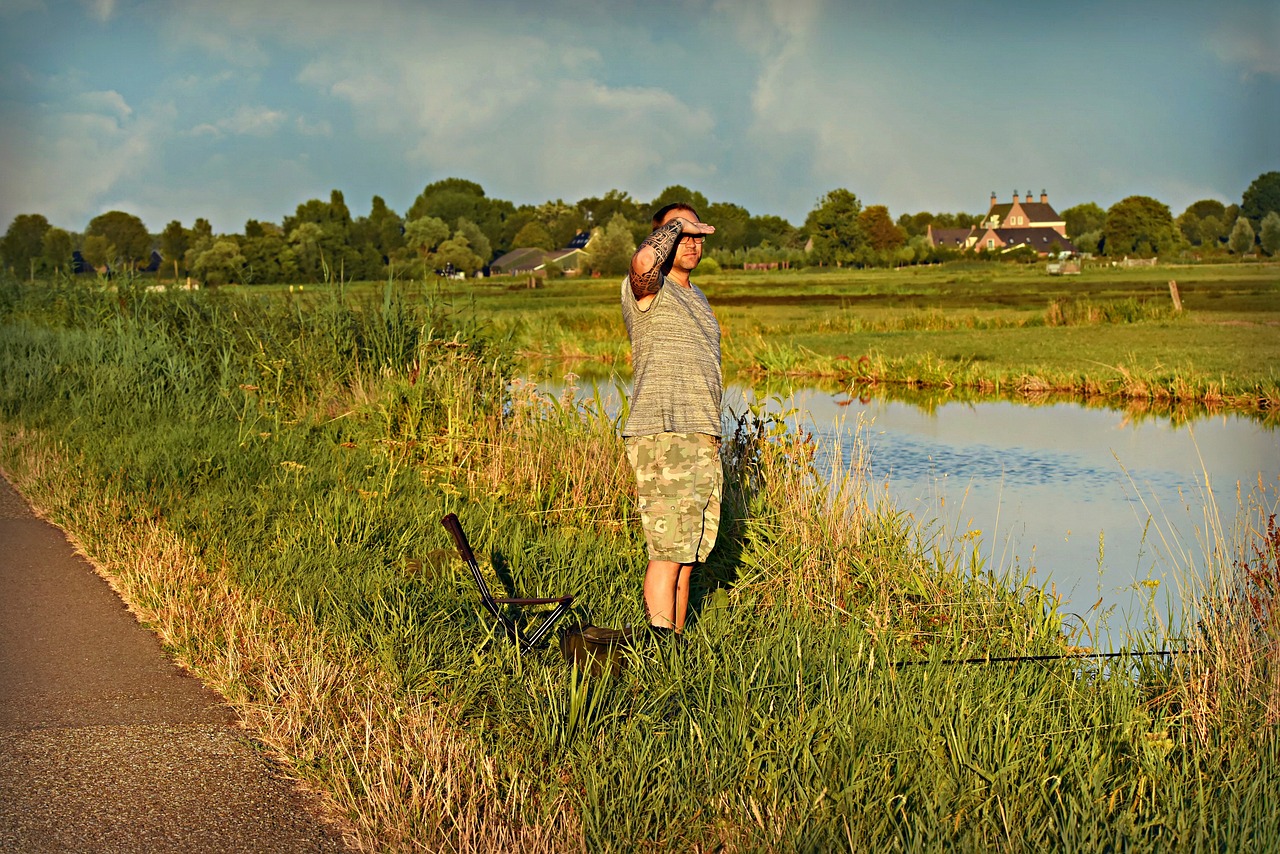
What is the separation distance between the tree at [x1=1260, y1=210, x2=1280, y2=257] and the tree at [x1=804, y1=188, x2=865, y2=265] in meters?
36.4

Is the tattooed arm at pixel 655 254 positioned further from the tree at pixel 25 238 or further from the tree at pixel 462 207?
the tree at pixel 462 207

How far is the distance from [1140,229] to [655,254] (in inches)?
4629

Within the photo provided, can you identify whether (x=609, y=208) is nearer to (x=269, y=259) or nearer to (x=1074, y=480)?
(x=269, y=259)

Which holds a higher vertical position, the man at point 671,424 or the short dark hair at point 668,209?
the short dark hair at point 668,209

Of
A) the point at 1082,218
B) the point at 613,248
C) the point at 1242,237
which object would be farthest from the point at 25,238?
the point at 1082,218

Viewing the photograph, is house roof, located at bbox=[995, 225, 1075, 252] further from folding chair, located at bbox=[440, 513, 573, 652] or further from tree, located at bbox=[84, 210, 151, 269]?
folding chair, located at bbox=[440, 513, 573, 652]

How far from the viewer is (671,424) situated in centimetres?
539

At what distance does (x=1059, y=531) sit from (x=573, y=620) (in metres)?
6.91

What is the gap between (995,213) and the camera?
187 m

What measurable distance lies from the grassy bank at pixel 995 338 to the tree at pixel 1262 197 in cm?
1111

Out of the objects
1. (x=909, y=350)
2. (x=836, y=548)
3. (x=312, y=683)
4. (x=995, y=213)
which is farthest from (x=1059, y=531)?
(x=995, y=213)

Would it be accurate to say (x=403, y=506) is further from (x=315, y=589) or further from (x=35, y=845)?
(x=35, y=845)

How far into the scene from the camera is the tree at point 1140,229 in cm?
10900

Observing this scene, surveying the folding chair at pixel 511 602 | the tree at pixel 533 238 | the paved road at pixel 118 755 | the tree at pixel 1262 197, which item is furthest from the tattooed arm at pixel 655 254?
the tree at pixel 533 238
